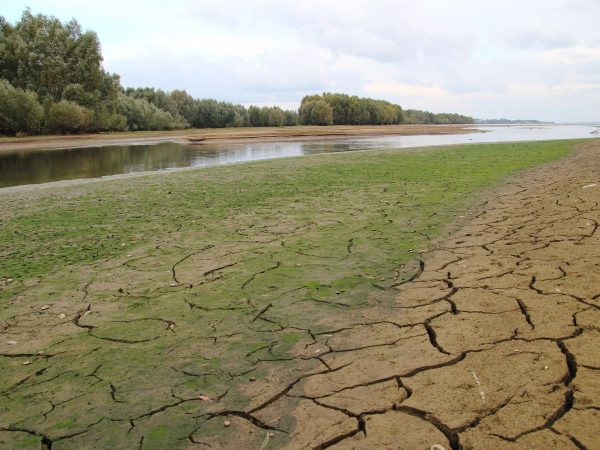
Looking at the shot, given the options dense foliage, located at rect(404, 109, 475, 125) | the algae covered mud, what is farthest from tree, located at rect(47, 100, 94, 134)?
dense foliage, located at rect(404, 109, 475, 125)

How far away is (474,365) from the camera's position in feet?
8.62

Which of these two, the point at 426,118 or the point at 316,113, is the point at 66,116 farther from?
the point at 426,118

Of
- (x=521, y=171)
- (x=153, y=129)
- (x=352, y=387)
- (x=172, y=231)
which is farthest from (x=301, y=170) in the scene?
(x=153, y=129)

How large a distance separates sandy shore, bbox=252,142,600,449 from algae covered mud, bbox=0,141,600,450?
12 mm

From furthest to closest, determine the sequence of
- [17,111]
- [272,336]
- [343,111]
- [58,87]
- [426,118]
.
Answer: [426,118], [343,111], [58,87], [17,111], [272,336]

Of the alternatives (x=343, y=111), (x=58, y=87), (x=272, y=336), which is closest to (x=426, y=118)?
(x=343, y=111)

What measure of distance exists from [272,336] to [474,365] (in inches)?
52.2

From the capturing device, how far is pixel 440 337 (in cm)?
302

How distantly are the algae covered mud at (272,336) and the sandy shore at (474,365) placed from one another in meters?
0.01

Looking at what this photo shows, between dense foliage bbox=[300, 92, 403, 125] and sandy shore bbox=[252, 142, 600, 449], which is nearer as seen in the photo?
sandy shore bbox=[252, 142, 600, 449]

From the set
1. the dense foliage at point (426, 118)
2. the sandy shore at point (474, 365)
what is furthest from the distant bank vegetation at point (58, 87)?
the dense foliage at point (426, 118)

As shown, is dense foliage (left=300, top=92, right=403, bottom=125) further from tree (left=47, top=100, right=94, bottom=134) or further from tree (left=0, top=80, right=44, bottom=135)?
tree (left=0, top=80, right=44, bottom=135)

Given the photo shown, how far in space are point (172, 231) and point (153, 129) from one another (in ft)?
189

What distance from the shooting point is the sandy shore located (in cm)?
210
